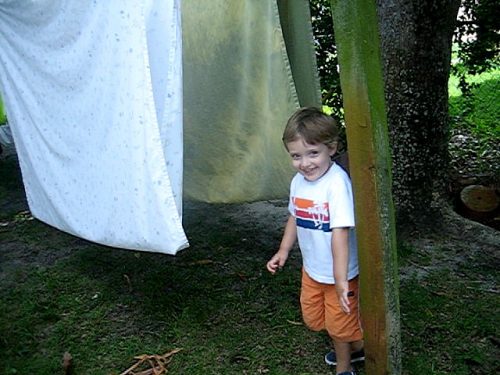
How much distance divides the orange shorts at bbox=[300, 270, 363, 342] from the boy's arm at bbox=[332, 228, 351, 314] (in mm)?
135

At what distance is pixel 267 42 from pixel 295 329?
1.25m

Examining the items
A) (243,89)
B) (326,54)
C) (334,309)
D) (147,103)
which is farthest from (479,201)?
(147,103)

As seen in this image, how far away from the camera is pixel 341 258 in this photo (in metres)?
2.10

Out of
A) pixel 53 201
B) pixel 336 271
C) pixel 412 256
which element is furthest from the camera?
pixel 412 256

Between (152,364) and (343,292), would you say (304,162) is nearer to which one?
(343,292)

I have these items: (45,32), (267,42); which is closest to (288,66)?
(267,42)

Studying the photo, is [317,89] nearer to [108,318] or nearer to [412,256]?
[412,256]

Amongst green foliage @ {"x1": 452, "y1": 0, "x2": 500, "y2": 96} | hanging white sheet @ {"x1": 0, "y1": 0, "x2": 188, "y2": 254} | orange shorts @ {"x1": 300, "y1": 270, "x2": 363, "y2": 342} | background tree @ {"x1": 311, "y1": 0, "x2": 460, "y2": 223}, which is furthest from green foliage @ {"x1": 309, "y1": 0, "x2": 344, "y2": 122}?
orange shorts @ {"x1": 300, "y1": 270, "x2": 363, "y2": 342}

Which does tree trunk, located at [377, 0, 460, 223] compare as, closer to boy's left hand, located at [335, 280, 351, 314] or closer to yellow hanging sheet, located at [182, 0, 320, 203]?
yellow hanging sheet, located at [182, 0, 320, 203]

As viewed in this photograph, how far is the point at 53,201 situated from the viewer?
9.64ft

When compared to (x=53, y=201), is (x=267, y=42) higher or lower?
higher

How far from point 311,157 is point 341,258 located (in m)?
0.35

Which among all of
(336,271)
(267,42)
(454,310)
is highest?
(267,42)

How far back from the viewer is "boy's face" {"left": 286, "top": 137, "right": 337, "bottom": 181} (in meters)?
2.15
